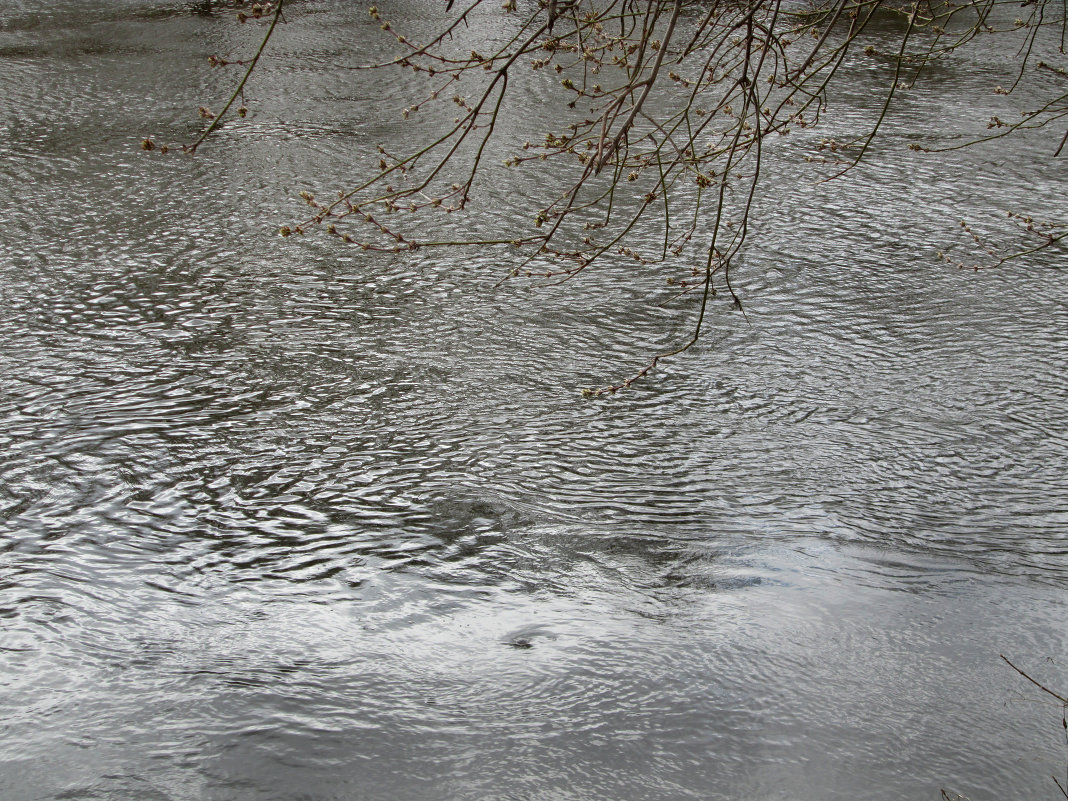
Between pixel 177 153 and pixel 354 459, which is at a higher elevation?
pixel 177 153

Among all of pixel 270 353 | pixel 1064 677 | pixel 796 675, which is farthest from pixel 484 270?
pixel 1064 677

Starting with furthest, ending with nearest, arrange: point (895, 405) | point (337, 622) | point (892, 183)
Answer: point (892, 183), point (895, 405), point (337, 622)

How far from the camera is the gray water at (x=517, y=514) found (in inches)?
114

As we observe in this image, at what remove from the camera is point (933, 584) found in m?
3.45

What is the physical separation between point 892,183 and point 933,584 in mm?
3903

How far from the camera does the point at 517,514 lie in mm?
3805

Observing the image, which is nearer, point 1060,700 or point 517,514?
point 1060,700

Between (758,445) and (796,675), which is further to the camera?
(758,445)

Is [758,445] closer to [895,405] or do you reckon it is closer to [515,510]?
[895,405]

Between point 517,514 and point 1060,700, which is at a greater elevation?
point 517,514

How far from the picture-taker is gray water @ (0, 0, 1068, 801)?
2898mm

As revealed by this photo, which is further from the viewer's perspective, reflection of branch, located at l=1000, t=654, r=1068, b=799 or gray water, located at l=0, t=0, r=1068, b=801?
gray water, located at l=0, t=0, r=1068, b=801

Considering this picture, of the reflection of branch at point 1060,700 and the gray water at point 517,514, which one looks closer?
the reflection of branch at point 1060,700

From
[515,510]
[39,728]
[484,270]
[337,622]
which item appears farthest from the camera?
[484,270]
